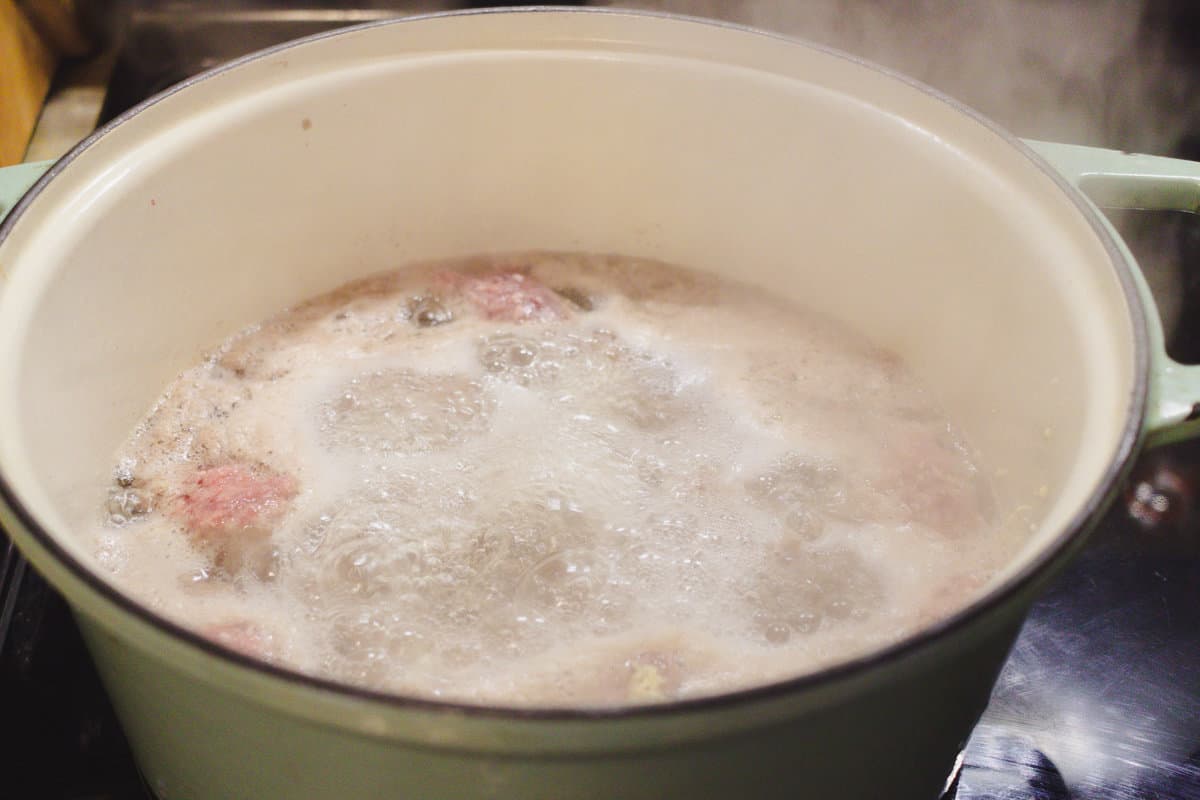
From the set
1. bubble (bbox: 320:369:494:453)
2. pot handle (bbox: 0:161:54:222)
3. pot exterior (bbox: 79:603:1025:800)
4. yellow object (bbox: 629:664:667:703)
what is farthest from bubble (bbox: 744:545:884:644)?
pot handle (bbox: 0:161:54:222)

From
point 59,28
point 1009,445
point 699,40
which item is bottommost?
point 59,28

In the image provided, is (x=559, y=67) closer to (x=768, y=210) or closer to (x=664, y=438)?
(x=768, y=210)

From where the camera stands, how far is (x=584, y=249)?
1.39m

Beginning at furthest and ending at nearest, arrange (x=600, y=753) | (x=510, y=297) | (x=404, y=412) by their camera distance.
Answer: (x=510, y=297)
(x=404, y=412)
(x=600, y=753)

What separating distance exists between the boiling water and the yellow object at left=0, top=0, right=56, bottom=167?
51 cm

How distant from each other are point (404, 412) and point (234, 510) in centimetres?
22

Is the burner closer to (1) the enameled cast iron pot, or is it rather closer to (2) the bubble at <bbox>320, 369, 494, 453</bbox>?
(1) the enameled cast iron pot

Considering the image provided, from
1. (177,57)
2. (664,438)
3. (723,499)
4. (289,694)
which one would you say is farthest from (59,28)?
(289,694)

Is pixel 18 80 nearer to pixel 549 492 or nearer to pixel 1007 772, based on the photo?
pixel 549 492

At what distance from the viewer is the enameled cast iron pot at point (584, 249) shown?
584 millimetres

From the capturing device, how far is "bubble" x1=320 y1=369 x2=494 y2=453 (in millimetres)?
1147

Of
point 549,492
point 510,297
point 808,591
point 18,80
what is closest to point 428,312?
point 510,297

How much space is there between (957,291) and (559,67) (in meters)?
0.50

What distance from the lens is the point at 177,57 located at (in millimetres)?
1675
